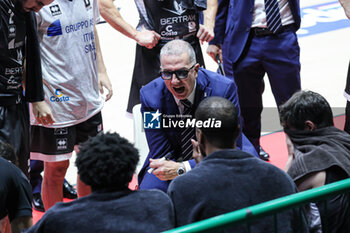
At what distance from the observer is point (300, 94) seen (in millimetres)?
2854

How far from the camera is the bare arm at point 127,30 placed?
4.53 metres

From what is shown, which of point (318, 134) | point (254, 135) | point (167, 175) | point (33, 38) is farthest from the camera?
point (254, 135)

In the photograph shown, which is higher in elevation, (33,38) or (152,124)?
(33,38)

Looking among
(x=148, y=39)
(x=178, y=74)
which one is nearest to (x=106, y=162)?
(x=178, y=74)

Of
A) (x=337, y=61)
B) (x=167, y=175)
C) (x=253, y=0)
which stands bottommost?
(x=337, y=61)

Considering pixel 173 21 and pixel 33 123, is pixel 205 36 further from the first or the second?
pixel 33 123

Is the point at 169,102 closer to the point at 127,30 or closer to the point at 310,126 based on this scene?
the point at 310,126

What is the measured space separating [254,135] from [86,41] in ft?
5.81

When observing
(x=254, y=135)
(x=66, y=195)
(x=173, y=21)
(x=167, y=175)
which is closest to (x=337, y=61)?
(x=254, y=135)

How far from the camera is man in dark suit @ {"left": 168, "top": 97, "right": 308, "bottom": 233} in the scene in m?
2.35

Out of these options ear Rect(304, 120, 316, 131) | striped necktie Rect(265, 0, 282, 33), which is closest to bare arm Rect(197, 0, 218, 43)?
striped necktie Rect(265, 0, 282, 33)

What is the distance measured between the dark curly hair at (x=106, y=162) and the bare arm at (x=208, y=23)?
2323 mm

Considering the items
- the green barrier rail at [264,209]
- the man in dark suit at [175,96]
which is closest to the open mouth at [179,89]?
the man in dark suit at [175,96]

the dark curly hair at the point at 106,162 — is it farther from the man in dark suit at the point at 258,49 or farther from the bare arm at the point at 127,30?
Result: the man in dark suit at the point at 258,49
